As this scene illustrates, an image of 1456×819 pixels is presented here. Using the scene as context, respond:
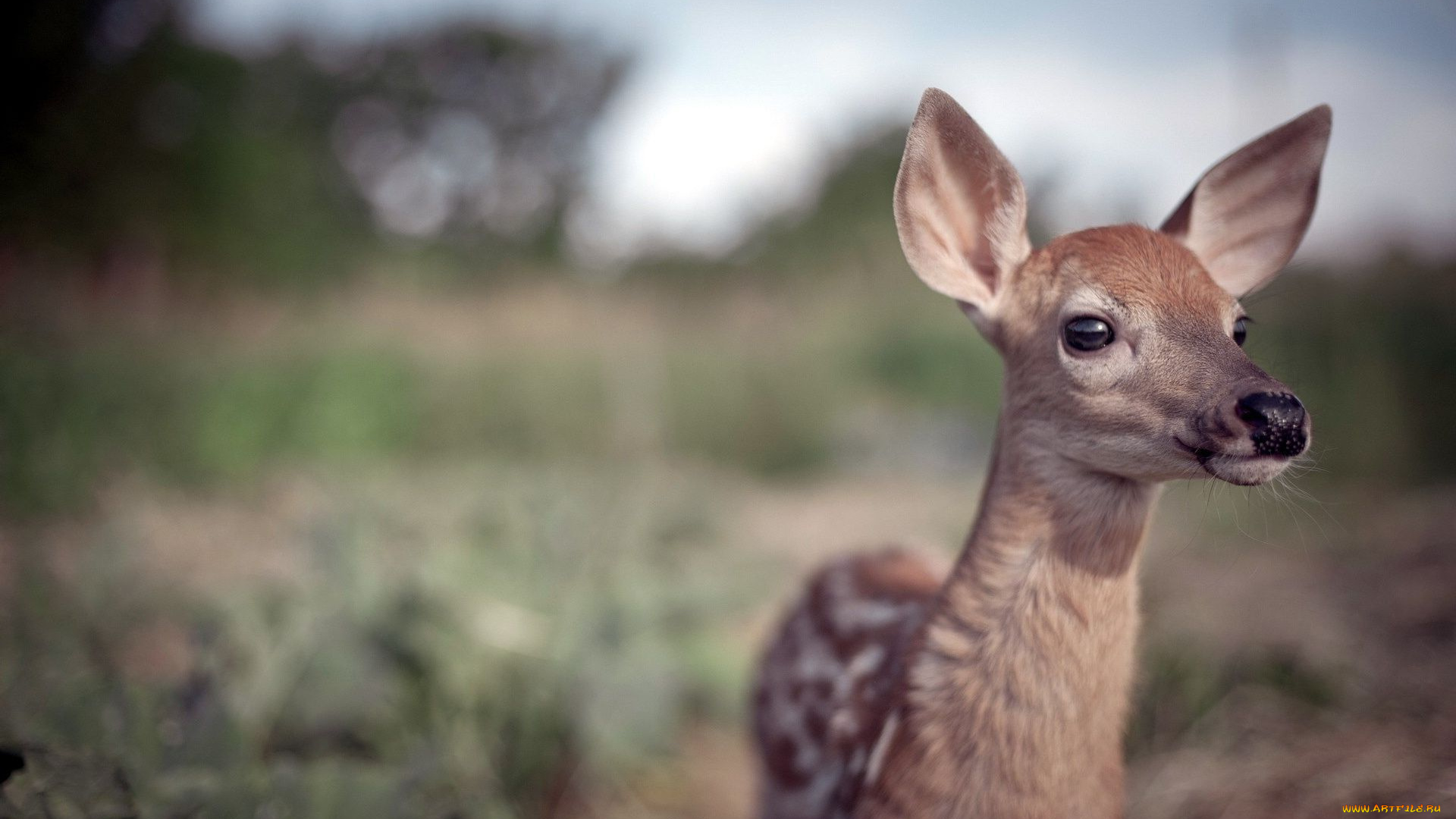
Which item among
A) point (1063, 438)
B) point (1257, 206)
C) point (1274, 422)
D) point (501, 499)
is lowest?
→ point (501, 499)

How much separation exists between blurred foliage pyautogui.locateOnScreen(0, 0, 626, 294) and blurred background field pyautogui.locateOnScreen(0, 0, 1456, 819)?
0.17 ft

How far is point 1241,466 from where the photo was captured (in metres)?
1.00

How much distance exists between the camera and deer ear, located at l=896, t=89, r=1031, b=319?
48.9 inches

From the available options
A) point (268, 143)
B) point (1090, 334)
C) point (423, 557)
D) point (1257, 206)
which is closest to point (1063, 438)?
point (1090, 334)

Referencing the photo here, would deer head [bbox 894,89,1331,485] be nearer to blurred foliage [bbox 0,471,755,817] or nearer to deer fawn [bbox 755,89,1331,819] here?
deer fawn [bbox 755,89,1331,819]

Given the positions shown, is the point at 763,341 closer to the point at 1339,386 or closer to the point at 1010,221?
the point at 1339,386

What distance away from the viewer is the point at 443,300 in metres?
8.81

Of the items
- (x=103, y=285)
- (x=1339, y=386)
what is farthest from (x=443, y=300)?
(x=1339, y=386)

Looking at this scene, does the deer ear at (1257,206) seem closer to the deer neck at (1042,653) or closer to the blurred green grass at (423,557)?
the blurred green grass at (423,557)

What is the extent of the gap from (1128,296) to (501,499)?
11.0 ft

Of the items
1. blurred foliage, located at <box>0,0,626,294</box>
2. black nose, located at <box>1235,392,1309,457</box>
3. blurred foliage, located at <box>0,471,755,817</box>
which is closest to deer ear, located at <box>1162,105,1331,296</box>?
black nose, located at <box>1235,392,1309,457</box>

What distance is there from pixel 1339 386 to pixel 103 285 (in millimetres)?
7851

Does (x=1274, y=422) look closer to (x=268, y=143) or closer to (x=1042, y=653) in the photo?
(x=1042, y=653)

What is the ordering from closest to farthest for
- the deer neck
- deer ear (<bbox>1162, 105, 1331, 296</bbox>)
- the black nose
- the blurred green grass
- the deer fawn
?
the black nose → the deer fawn → the deer neck → deer ear (<bbox>1162, 105, 1331, 296</bbox>) → the blurred green grass
